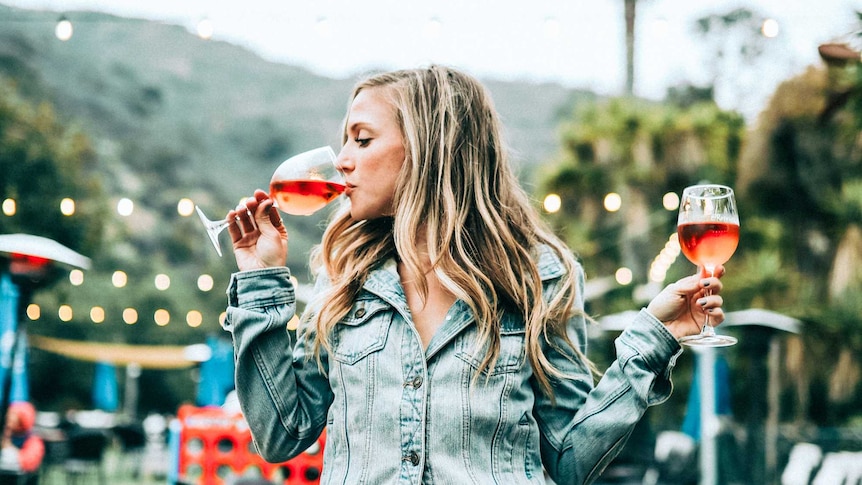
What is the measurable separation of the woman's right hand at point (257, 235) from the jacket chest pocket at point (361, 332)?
0.16 metres

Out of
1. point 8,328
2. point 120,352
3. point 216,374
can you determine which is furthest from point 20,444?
point 120,352

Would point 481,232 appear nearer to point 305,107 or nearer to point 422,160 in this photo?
point 422,160

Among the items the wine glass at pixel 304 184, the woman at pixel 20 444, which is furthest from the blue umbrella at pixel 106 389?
the wine glass at pixel 304 184

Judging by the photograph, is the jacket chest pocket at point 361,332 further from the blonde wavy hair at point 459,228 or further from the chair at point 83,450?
the chair at point 83,450

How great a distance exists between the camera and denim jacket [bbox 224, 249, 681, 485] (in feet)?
4.81

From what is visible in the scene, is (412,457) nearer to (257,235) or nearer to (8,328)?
(257,235)

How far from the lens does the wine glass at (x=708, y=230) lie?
1.56m

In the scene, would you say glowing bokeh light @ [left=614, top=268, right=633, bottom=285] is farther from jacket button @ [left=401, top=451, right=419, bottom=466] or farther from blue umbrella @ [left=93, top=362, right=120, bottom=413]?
jacket button @ [left=401, top=451, right=419, bottom=466]

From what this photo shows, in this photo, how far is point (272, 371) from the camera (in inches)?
61.6

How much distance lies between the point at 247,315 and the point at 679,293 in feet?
2.48

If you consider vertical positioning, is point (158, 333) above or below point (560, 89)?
below

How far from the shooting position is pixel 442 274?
1.60 meters

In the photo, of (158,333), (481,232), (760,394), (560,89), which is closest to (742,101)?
(560,89)

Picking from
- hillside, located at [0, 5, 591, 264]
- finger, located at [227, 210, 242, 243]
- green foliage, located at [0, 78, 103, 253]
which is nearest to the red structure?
finger, located at [227, 210, 242, 243]
